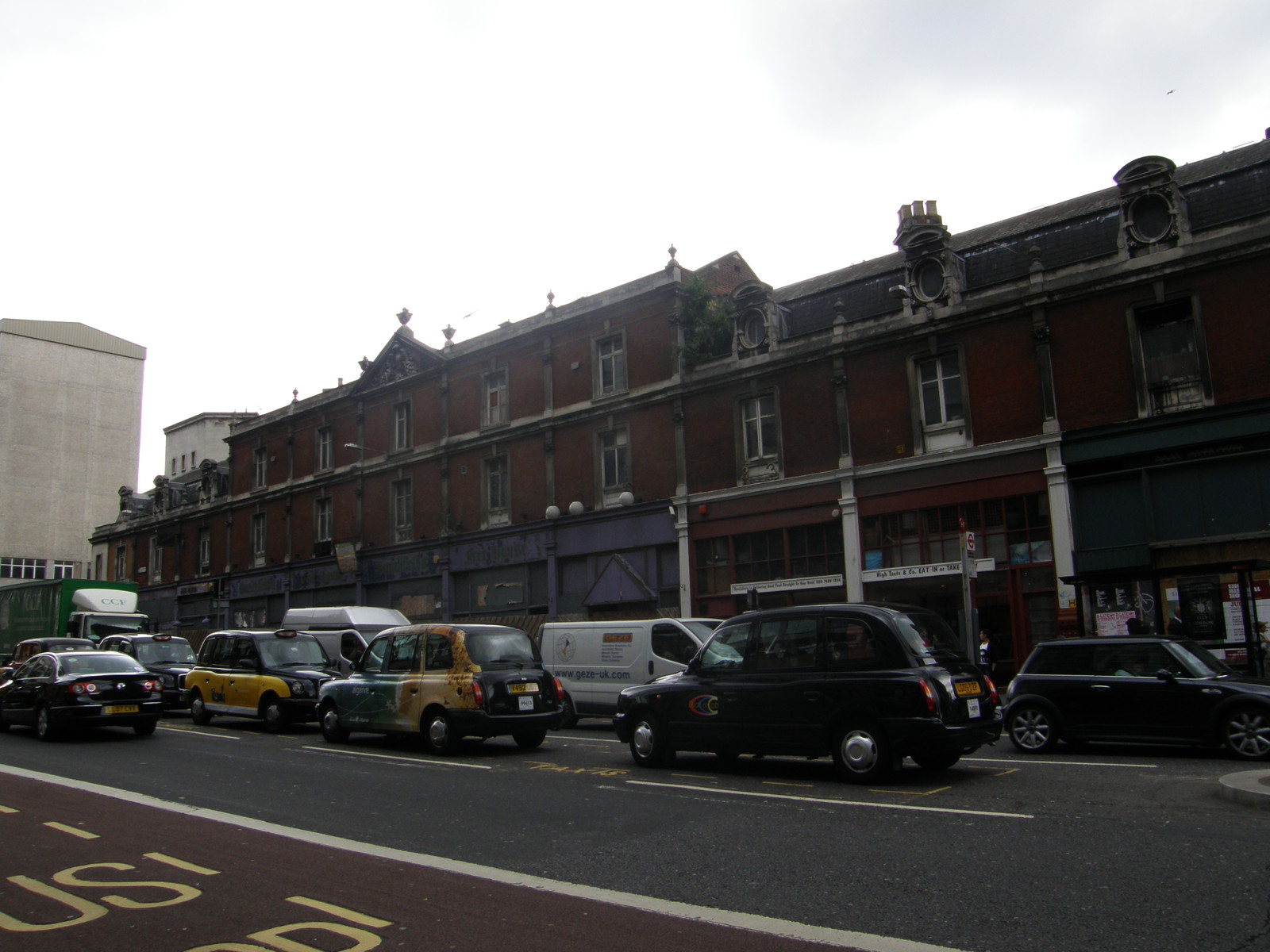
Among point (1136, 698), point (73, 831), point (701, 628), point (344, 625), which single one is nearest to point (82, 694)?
point (73, 831)

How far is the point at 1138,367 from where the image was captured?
20.3 meters

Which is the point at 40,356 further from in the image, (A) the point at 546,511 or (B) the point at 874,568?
(B) the point at 874,568

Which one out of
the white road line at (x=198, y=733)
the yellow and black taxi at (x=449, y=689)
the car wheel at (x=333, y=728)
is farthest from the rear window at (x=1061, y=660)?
the white road line at (x=198, y=733)

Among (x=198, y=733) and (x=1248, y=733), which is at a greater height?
(x=1248, y=733)

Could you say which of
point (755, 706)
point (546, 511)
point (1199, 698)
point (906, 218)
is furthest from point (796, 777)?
point (546, 511)

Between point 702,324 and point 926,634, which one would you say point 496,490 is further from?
point 926,634

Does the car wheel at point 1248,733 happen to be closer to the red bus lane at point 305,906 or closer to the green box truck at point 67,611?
the red bus lane at point 305,906

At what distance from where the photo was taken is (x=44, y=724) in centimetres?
1599

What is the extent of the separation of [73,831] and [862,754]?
23.3 ft

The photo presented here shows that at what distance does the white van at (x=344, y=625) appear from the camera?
23797 mm

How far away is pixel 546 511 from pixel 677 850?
2457cm

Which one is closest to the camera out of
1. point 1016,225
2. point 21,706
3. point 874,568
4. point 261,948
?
point 261,948

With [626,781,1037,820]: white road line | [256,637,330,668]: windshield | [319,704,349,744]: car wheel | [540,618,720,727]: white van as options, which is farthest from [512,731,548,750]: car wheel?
[256,637,330,668]: windshield

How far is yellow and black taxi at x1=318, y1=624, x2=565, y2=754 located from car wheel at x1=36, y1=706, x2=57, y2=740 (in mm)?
4657
